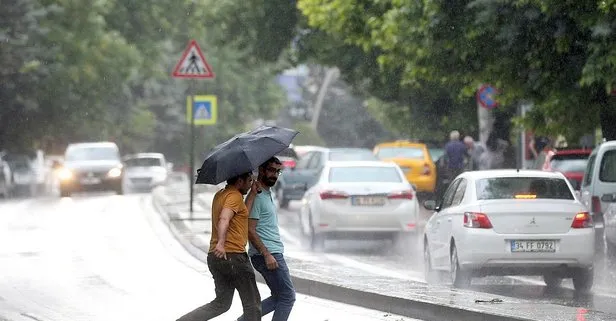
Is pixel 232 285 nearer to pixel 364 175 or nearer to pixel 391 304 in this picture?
pixel 391 304

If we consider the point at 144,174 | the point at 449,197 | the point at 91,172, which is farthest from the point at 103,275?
the point at 144,174

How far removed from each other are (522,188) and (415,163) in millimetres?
22254

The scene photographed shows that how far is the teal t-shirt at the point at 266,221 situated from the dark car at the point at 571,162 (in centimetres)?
1578

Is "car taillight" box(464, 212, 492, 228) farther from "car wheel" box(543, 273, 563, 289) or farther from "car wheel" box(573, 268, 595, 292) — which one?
"car wheel" box(543, 273, 563, 289)

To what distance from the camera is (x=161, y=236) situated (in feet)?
89.4

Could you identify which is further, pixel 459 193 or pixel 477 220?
pixel 459 193

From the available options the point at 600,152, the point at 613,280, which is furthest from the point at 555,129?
the point at 613,280

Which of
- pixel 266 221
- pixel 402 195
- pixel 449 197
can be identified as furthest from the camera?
pixel 402 195

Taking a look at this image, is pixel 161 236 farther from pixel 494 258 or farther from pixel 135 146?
pixel 135 146

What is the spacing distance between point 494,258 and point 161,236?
1125cm

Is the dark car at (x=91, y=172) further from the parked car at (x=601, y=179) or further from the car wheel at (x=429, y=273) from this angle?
the car wheel at (x=429, y=273)

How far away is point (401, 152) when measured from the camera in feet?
133

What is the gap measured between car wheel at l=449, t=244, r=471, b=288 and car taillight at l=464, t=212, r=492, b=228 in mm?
371

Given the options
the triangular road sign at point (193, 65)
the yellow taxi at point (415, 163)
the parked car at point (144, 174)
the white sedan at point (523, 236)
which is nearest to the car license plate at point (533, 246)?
the white sedan at point (523, 236)
